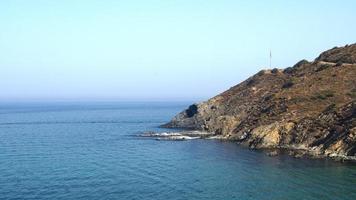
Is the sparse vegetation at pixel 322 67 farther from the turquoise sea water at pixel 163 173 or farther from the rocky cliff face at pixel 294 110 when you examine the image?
the turquoise sea water at pixel 163 173

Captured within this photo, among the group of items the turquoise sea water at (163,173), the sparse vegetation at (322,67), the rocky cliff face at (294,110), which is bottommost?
the turquoise sea water at (163,173)

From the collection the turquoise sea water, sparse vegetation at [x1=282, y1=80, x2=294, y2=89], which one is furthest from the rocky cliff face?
the turquoise sea water

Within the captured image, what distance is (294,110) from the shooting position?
132m

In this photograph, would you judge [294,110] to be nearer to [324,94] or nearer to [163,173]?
[324,94]

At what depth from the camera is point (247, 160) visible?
9950 cm

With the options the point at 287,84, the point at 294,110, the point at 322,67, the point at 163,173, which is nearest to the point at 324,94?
the point at 294,110

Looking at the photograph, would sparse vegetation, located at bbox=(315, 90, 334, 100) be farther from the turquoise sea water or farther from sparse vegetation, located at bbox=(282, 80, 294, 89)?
the turquoise sea water

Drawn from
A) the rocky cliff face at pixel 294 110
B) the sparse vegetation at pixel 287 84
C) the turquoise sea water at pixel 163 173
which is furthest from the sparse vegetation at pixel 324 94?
the turquoise sea water at pixel 163 173

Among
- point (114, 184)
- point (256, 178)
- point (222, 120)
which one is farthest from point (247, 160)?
point (222, 120)

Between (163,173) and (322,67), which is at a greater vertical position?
(322,67)

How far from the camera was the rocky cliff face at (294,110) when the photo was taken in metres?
109

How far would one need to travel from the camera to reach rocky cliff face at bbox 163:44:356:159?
109m

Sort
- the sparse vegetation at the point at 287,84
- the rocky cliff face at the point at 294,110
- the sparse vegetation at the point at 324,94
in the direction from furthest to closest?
1. the sparse vegetation at the point at 287,84
2. the sparse vegetation at the point at 324,94
3. the rocky cliff face at the point at 294,110

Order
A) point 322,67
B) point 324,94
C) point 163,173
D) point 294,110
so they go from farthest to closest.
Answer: point 322,67
point 324,94
point 294,110
point 163,173
